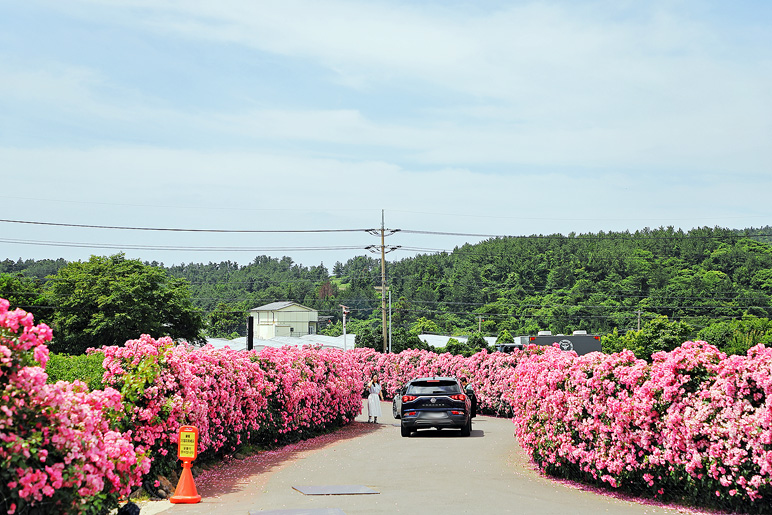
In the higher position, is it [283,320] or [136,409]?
[283,320]

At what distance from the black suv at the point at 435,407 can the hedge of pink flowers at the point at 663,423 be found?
679 centimetres

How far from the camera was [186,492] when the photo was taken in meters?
10.7

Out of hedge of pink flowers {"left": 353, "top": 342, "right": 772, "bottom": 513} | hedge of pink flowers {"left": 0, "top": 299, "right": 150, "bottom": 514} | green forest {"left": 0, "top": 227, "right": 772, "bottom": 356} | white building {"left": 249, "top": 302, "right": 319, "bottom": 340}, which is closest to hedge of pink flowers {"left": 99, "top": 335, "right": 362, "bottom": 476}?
hedge of pink flowers {"left": 0, "top": 299, "right": 150, "bottom": 514}

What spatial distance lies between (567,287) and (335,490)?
8759 cm

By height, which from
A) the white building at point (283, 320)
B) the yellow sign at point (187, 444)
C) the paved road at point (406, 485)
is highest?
the white building at point (283, 320)

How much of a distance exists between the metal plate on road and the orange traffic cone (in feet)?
5.50

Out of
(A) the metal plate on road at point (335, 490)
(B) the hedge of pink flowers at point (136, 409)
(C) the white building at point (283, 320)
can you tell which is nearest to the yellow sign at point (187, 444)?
(B) the hedge of pink flowers at point (136, 409)

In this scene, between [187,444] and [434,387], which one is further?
[434,387]

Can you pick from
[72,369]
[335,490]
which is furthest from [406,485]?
[72,369]

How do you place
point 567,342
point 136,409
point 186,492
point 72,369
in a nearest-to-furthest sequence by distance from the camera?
point 186,492
point 136,409
point 72,369
point 567,342

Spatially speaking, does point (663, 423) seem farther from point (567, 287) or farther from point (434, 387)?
point (567, 287)

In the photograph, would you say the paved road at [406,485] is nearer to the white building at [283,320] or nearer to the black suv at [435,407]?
the black suv at [435,407]

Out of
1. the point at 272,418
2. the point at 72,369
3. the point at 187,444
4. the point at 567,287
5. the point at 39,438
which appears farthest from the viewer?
the point at 567,287

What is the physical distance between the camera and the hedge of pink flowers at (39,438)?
17.1 feet
